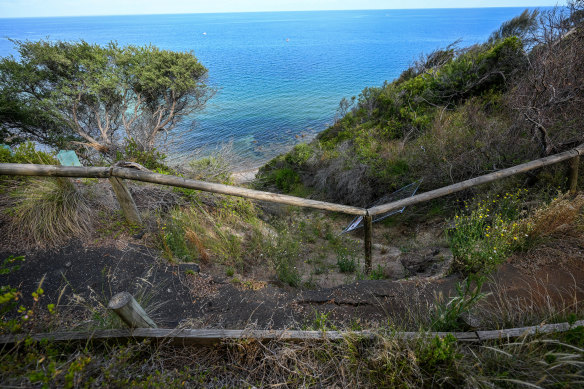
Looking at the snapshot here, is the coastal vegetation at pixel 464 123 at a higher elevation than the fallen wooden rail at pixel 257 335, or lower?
higher

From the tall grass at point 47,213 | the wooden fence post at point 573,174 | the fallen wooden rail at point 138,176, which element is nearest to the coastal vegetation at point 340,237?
the tall grass at point 47,213

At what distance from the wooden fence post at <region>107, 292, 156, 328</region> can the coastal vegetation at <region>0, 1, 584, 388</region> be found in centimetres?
14

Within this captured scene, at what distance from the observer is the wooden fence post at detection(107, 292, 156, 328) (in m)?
1.89

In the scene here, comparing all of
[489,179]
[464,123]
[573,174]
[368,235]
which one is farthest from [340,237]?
[464,123]

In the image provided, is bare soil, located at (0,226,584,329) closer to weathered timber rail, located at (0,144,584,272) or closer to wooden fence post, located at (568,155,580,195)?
weathered timber rail, located at (0,144,584,272)

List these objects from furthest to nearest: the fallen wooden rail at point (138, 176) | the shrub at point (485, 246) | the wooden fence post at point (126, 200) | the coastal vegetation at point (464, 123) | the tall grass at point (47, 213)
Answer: the coastal vegetation at point (464, 123) → the wooden fence post at point (126, 200) → the tall grass at point (47, 213) → the fallen wooden rail at point (138, 176) → the shrub at point (485, 246)

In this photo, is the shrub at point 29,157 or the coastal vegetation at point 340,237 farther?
the shrub at point 29,157

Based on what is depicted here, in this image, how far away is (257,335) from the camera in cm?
217

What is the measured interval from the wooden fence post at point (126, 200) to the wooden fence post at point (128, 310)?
99.1 inches

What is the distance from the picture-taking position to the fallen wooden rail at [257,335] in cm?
206

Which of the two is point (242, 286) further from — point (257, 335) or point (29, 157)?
point (29, 157)

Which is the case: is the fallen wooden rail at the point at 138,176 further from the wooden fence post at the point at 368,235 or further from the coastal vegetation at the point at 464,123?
the coastal vegetation at the point at 464,123

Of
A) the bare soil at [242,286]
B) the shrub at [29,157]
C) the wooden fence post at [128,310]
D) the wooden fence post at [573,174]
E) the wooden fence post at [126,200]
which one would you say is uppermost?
the shrub at [29,157]

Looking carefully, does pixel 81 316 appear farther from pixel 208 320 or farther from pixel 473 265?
pixel 473 265
